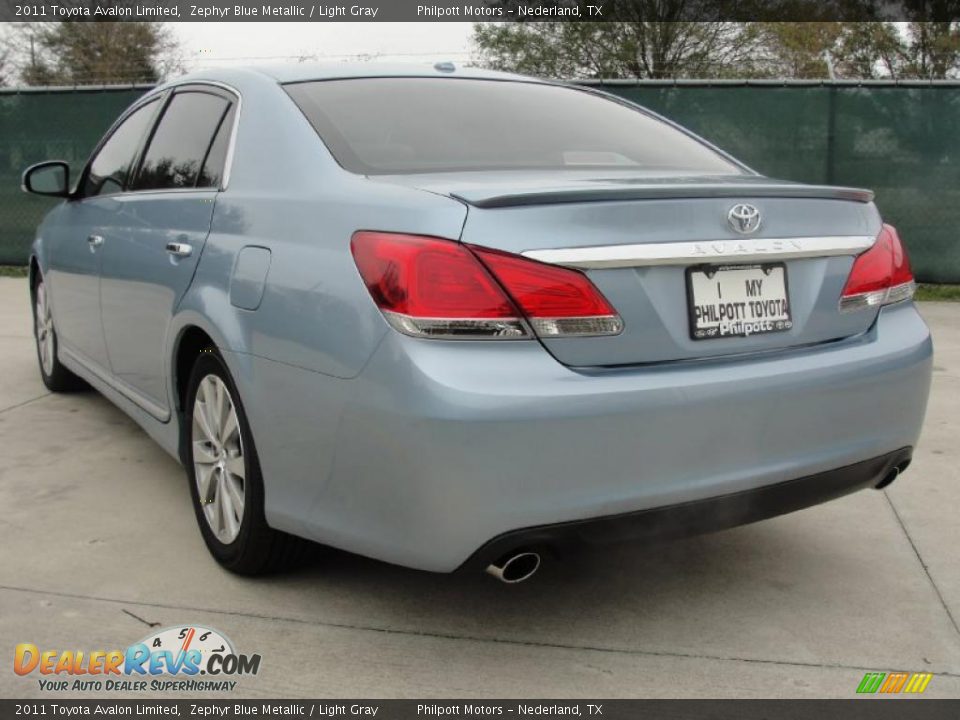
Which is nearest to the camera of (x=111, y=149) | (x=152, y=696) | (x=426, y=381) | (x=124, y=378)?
(x=426, y=381)

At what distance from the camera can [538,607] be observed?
297 centimetres

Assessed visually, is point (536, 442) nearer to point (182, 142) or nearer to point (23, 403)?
point (182, 142)

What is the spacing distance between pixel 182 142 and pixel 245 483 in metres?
1.44

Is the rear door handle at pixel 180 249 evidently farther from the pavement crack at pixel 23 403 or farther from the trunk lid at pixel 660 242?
the pavement crack at pixel 23 403

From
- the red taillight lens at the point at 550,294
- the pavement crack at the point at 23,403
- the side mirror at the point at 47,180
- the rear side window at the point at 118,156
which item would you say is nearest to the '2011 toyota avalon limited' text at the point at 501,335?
the red taillight lens at the point at 550,294

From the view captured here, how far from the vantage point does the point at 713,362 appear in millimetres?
2531

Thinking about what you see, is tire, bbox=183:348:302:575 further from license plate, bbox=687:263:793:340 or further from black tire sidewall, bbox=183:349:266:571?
license plate, bbox=687:263:793:340

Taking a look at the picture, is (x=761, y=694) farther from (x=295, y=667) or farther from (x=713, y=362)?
(x=295, y=667)

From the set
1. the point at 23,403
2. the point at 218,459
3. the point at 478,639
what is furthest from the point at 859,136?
the point at 478,639

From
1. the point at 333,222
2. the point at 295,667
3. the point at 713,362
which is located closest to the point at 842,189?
the point at 713,362

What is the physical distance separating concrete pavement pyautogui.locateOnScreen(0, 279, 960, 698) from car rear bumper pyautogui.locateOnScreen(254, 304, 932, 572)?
25cm

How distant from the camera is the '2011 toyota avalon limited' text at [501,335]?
235cm

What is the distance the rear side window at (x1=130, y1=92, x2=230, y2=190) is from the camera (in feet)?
11.7

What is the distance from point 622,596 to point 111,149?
2952mm
